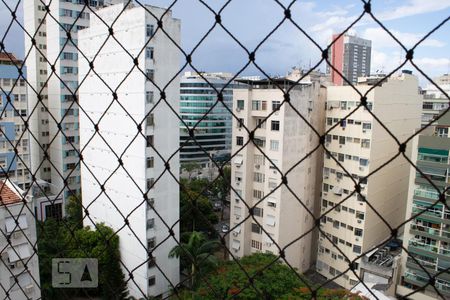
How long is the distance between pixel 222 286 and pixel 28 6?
7.26 m

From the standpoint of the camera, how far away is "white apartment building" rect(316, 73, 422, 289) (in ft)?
17.5

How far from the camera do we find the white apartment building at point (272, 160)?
17.3ft

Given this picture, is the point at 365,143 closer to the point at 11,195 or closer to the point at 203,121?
the point at 11,195

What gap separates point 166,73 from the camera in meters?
4.47

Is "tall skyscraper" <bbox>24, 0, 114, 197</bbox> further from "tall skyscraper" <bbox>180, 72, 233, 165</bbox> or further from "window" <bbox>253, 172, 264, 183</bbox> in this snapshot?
"tall skyscraper" <bbox>180, 72, 233, 165</bbox>

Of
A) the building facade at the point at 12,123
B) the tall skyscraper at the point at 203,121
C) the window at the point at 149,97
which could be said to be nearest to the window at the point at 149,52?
the window at the point at 149,97

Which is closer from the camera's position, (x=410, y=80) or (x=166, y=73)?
(x=166, y=73)

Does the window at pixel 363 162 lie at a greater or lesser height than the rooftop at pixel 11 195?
greater

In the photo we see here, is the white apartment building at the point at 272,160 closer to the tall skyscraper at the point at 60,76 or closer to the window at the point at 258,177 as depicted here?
the window at the point at 258,177

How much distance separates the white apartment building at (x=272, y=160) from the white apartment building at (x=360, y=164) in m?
0.36

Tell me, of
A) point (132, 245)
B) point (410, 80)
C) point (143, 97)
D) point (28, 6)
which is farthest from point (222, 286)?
point (28, 6)

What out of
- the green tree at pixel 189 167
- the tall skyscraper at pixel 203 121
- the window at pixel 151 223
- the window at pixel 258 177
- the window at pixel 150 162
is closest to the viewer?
the window at pixel 150 162

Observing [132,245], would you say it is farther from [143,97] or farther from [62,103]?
[62,103]

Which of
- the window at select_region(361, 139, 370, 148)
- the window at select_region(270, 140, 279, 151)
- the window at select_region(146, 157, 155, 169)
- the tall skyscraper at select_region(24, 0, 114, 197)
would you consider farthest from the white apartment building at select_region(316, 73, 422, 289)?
the tall skyscraper at select_region(24, 0, 114, 197)
